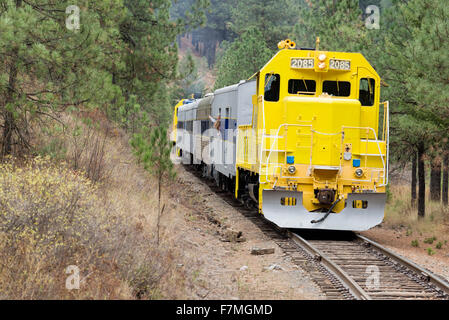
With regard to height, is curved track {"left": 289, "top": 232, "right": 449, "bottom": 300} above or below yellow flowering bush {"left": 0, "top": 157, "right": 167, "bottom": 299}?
below

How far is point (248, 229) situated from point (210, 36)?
87.6 m

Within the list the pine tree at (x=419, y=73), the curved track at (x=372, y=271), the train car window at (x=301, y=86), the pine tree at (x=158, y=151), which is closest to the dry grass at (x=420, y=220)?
the pine tree at (x=419, y=73)

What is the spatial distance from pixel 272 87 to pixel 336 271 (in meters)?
4.56

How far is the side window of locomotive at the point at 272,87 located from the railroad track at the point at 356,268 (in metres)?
2.87

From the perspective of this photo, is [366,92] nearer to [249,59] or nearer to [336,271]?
[336,271]

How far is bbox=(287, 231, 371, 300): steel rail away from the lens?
708 cm

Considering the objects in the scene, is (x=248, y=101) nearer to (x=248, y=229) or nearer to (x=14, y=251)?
(x=248, y=229)

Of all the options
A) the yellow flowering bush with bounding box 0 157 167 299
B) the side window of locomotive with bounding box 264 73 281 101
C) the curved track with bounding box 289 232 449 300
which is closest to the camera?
the yellow flowering bush with bounding box 0 157 167 299

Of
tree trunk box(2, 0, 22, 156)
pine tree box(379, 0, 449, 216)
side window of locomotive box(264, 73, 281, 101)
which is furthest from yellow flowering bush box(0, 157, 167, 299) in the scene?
pine tree box(379, 0, 449, 216)

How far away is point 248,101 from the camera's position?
1277 centimetres

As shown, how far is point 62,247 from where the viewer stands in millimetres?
6352

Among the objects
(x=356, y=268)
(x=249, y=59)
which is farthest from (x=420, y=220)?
(x=249, y=59)

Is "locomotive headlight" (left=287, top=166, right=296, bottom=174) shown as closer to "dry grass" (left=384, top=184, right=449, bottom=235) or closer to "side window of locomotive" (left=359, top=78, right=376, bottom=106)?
"side window of locomotive" (left=359, top=78, right=376, bottom=106)
